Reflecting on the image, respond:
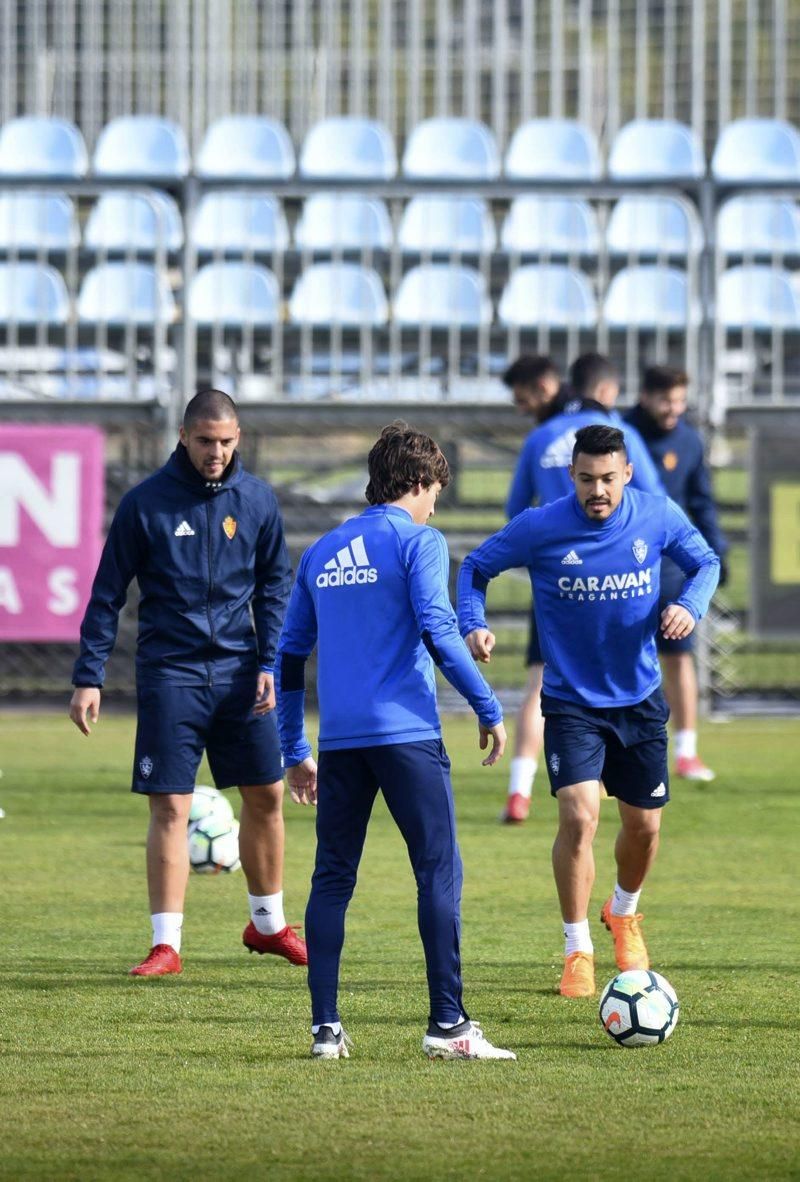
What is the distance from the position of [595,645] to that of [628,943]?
96 centimetres

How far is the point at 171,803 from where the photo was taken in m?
6.44

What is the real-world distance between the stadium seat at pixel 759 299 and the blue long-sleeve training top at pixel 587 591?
29.9ft

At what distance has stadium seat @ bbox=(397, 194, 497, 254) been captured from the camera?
1516 centimetres

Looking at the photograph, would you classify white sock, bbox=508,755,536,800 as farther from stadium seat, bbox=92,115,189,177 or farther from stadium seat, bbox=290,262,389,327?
stadium seat, bbox=92,115,189,177

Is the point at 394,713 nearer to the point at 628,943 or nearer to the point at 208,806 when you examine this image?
the point at 628,943

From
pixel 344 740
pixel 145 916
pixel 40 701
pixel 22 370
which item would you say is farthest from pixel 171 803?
pixel 22 370

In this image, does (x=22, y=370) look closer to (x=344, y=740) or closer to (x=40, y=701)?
(x=40, y=701)

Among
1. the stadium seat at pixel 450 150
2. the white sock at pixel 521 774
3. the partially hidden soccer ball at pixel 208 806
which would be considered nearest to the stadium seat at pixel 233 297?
the stadium seat at pixel 450 150

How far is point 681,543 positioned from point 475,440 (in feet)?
26.5

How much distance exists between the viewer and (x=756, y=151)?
1745cm

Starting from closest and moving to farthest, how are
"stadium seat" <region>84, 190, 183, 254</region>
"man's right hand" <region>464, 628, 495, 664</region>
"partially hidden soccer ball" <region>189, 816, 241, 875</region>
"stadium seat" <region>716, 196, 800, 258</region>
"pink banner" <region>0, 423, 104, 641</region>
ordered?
"man's right hand" <region>464, 628, 495, 664</region>, "partially hidden soccer ball" <region>189, 816, 241, 875</region>, "pink banner" <region>0, 423, 104, 641</region>, "stadium seat" <region>716, 196, 800, 258</region>, "stadium seat" <region>84, 190, 183, 254</region>

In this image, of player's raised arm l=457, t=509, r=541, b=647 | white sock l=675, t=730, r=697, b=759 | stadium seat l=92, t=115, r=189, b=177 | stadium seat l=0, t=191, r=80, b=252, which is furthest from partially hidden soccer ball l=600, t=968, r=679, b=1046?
stadium seat l=92, t=115, r=189, b=177

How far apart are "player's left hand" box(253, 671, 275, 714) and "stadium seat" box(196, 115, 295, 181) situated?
1153 cm

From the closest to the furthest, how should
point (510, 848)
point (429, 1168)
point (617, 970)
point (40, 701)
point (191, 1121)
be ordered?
point (429, 1168)
point (191, 1121)
point (617, 970)
point (510, 848)
point (40, 701)
